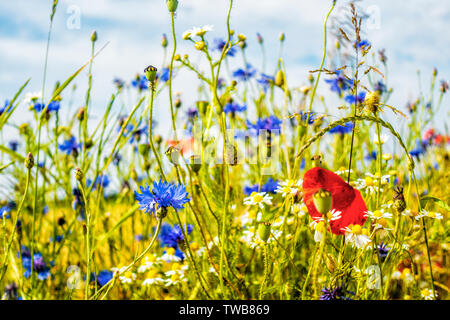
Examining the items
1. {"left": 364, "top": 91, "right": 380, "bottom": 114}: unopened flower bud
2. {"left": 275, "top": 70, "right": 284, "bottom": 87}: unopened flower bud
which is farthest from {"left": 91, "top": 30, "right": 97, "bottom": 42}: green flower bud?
{"left": 364, "top": 91, "right": 380, "bottom": 114}: unopened flower bud

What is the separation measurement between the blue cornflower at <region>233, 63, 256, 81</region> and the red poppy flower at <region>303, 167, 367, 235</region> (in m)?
0.82

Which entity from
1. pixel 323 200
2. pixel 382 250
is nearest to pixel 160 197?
pixel 323 200

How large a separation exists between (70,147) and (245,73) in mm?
601

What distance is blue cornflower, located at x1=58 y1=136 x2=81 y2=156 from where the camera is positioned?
→ 1.20 meters

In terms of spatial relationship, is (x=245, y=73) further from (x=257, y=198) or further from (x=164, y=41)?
(x=257, y=198)

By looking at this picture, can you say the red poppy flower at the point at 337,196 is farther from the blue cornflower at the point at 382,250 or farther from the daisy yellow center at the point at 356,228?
the blue cornflower at the point at 382,250

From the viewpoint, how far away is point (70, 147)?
1205mm

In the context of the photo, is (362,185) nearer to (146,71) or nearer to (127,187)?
(146,71)

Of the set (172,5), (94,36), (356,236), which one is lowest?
(356,236)

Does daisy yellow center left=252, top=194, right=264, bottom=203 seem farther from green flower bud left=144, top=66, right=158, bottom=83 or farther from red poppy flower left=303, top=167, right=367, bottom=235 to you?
green flower bud left=144, top=66, right=158, bottom=83

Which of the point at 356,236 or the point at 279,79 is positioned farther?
the point at 279,79

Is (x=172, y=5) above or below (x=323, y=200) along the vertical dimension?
above

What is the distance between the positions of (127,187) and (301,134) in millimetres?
616
